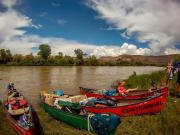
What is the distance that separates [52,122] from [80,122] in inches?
112

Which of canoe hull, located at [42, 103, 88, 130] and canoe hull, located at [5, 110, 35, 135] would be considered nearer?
canoe hull, located at [5, 110, 35, 135]

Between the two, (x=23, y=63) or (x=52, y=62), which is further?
(x=52, y=62)

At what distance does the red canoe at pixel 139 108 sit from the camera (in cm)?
1381

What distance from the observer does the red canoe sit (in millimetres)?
13812

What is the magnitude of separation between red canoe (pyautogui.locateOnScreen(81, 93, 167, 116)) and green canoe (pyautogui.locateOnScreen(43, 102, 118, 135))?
2.01 m

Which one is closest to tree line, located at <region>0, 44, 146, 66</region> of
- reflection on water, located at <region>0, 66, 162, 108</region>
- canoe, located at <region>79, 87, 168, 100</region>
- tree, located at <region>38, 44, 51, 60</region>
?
tree, located at <region>38, 44, 51, 60</region>

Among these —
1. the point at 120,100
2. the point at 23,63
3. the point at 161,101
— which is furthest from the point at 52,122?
the point at 23,63

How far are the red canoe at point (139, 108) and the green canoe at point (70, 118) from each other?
201 centimetres

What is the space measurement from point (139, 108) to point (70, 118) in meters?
4.50

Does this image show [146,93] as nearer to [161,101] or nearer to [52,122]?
[161,101]

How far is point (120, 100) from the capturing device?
16.5 m

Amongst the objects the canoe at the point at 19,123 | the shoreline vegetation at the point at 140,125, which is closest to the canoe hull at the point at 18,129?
the canoe at the point at 19,123

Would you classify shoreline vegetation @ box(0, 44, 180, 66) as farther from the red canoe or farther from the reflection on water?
the red canoe

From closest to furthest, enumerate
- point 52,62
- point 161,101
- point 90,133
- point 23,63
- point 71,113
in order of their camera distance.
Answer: point 90,133 → point 71,113 → point 161,101 → point 23,63 → point 52,62
